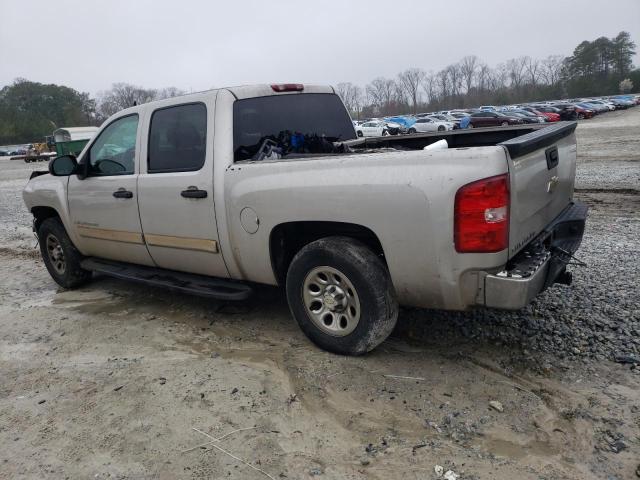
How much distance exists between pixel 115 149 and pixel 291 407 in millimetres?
3153

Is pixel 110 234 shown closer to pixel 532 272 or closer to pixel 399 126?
pixel 532 272

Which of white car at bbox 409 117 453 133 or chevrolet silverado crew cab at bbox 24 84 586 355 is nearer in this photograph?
chevrolet silverado crew cab at bbox 24 84 586 355

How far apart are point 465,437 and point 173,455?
1.56 meters

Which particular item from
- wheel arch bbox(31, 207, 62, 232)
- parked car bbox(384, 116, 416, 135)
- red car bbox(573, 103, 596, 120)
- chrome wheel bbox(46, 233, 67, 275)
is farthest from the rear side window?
red car bbox(573, 103, 596, 120)

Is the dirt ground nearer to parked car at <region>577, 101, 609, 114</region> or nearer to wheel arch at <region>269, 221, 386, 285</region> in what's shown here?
wheel arch at <region>269, 221, 386, 285</region>

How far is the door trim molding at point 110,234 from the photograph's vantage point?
464 centimetres

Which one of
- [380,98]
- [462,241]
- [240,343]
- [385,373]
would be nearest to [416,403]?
[385,373]

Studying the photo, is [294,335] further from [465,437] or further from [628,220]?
[628,220]

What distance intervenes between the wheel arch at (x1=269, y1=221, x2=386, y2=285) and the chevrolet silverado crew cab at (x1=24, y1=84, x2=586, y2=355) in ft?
0.04

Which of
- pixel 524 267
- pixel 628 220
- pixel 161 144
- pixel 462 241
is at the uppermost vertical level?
pixel 161 144

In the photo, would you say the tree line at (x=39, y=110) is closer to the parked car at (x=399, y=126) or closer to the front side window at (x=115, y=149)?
the parked car at (x=399, y=126)

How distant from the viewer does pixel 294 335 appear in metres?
4.08

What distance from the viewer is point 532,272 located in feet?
9.47

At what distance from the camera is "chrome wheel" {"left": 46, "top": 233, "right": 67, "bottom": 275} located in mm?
5793
